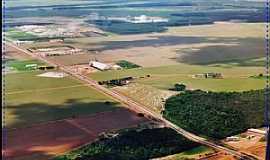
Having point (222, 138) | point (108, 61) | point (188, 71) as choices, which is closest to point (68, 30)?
point (108, 61)

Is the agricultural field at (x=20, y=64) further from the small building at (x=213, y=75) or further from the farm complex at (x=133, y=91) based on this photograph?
the small building at (x=213, y=75)

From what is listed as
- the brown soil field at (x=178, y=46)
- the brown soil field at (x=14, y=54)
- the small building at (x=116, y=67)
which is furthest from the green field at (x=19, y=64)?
the small building at (x=116, y=67)

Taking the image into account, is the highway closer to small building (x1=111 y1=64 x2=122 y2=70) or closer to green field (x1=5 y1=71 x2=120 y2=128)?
green field (x1=5 y1=71 x2=120 y2=128)

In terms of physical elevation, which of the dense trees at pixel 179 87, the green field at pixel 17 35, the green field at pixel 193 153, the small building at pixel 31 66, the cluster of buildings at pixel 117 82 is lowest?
the green field at pixel 193 153

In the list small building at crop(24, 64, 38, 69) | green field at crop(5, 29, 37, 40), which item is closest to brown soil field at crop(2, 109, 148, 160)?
small building at crop(24, 64, 38, 69)

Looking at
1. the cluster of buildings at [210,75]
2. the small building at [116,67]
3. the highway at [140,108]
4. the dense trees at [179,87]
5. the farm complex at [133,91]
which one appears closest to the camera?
the highway at [140,108]

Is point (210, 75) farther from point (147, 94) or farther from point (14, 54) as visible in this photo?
point (14, 54)
